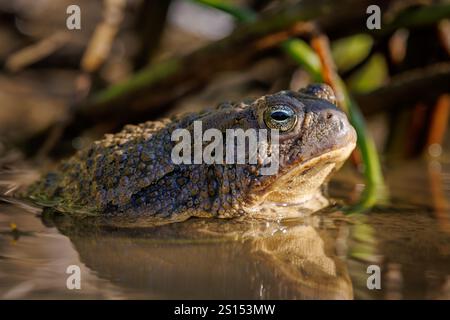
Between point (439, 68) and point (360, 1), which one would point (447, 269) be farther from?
point (439, 68)

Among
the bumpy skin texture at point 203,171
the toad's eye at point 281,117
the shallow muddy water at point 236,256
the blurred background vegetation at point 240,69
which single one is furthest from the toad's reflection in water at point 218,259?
the blurred background vegetation at point 240,69

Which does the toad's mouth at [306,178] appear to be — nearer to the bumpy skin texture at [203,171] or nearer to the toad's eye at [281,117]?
the bumpy skin texture at [203,171]

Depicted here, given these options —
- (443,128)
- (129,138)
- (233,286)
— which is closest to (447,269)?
(233,286)

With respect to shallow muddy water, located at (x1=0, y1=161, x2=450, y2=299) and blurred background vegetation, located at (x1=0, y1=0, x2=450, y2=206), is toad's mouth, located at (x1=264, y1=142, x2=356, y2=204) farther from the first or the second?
blurred background vegetation, located at (x1=0, y1=0, x2=450, y2=206)

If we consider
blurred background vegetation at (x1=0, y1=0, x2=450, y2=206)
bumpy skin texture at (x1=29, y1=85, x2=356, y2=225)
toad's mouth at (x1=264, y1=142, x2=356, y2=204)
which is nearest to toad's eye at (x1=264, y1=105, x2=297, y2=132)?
bumpy skin texture at (x1=29, y1=85, x2=356, y2=225)

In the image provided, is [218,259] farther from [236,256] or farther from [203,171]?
[203,171]
